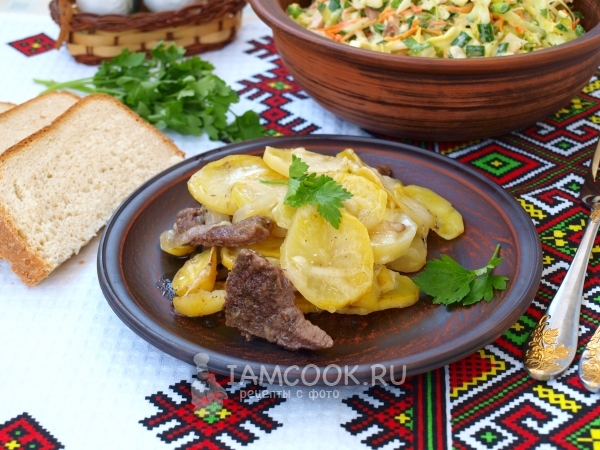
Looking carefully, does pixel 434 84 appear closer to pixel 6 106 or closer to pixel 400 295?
pixel 400 295

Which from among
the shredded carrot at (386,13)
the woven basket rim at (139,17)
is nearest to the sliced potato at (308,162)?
the shredded carrot at (386,13)

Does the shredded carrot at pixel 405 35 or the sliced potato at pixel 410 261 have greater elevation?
the shredded carrot at pixel 405 35

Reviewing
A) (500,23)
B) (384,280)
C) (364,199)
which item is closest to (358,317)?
(384,280)

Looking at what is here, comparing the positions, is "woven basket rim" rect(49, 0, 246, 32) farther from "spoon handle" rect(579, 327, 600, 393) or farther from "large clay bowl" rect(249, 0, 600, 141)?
"spoon handle" rect(579, 327, 600, 393)

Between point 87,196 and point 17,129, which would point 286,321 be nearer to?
point 87,196

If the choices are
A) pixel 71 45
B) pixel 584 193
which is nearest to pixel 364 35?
pixel 584 193

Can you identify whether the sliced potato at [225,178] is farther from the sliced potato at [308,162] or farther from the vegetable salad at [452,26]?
the vegetable salad at [452,26]

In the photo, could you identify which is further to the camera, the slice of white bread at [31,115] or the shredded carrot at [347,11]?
the shredded carrot at [347,11]
